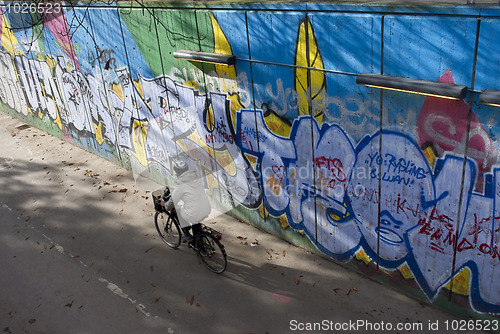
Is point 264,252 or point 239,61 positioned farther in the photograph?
point 264,252

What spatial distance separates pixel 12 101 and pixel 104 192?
7644mm

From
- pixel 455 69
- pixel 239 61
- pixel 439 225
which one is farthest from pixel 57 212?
pixel 455 69

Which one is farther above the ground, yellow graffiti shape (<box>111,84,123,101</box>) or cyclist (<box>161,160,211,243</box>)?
yellow graffiti shape (<box>111,84,123,101</box>)

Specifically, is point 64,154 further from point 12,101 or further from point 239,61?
point 239,61

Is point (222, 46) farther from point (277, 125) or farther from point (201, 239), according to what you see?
point (201, 239)

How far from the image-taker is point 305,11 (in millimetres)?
5840

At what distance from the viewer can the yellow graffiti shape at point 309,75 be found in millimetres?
5953

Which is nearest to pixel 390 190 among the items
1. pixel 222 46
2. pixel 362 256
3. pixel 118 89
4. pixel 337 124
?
pixel 337 124

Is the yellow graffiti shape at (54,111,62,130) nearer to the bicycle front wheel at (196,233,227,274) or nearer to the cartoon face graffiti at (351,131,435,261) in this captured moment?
the bicycle front wheel at (196,233,227,274)

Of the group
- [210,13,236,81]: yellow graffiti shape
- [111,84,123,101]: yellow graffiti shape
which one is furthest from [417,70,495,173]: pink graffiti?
[111,84,123,101]: yellow graffiti shape

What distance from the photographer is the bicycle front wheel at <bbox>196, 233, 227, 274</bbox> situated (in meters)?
7.42

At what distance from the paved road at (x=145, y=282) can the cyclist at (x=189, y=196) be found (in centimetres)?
98

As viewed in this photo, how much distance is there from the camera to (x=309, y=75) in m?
6.19

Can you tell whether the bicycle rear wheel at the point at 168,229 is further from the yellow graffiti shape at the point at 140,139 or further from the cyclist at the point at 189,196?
the yellow graffiti shape at the point at 140,139
